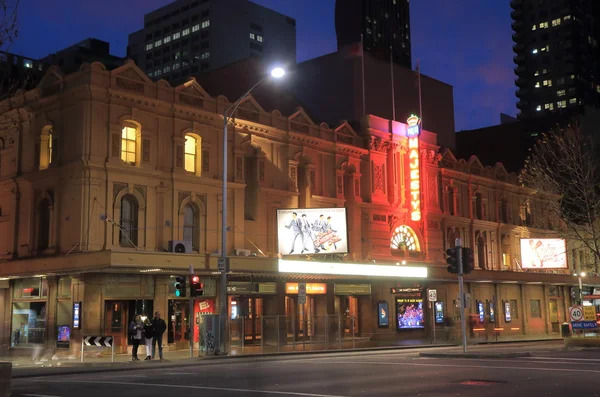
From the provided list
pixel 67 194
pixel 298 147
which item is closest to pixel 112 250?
pixel 67 194

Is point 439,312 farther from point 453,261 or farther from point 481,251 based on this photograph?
point 453,261

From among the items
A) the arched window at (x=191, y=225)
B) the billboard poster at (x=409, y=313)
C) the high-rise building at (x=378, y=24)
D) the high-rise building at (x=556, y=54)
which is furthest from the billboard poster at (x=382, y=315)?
the high-rise building at (x=378, y=24)

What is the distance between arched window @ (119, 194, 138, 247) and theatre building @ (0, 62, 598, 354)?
2.8 inches

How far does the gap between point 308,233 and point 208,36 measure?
10329 centimetres

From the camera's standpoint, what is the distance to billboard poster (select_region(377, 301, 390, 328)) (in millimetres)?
46656

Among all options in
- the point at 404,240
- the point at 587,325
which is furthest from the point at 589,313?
the point at 404,240

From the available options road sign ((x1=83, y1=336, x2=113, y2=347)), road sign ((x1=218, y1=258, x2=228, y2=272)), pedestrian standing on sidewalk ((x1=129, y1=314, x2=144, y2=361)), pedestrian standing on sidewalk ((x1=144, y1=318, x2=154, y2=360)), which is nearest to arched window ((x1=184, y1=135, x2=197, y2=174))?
road sign ((x1=218, y1=258, x2=228, y2=272))

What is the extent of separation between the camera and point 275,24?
145 m

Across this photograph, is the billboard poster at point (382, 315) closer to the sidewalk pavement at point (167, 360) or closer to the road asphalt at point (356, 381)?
the sidewalk pavement at point (167, 360)

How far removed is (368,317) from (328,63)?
63.9ft

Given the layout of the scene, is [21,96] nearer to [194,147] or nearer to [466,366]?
[194,147]

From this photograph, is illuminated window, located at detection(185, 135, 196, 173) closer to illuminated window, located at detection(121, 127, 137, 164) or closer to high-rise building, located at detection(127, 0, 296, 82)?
illuminated window, located at detection(121, 127, 137, 164)

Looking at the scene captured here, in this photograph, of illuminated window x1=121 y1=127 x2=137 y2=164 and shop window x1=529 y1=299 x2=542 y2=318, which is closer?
illuminated window x1=121 y1=127 x2=137 y2=164

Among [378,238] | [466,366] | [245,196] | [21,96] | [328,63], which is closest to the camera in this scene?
[466,366]
